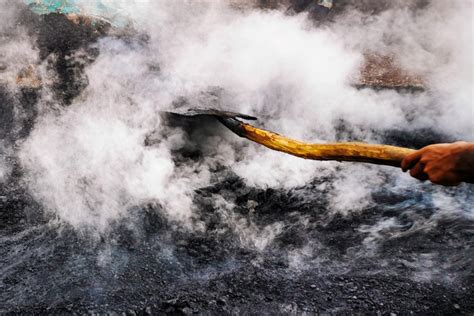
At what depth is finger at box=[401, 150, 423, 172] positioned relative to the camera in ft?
6.15

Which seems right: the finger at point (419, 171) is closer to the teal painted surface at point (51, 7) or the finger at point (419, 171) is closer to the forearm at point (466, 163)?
the forearm at point (466, 163)

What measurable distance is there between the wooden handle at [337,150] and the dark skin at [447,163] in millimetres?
199

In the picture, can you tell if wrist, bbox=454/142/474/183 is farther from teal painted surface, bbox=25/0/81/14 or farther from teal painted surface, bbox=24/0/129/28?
teal painted surface, bbox=25/0/81/14

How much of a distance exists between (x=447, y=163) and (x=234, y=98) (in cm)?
390

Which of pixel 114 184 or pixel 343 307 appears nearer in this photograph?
pixel 343 307

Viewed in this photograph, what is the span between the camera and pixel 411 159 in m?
1.92

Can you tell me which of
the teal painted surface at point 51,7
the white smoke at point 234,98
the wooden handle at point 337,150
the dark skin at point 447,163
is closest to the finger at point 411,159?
the dark skin at point 447,163

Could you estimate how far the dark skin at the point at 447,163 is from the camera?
1.63 metres

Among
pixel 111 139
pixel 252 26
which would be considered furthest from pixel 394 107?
pixel 111 139

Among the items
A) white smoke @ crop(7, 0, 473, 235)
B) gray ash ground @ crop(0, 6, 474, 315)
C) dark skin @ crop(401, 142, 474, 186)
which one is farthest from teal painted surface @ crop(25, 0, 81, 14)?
dark skin @ crop(401, 142, 474, 186)

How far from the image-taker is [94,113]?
488 cm

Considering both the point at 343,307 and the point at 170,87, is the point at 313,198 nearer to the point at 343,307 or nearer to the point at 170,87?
the point at 343,307

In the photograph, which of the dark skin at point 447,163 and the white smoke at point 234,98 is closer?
the dark skin at point 447,163

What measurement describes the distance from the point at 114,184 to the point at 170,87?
2103 mm
